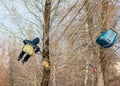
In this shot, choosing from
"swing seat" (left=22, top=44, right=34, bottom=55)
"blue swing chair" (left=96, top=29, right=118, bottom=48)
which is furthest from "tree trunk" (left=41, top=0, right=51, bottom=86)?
"blue swing chair" (left=96, top=29, right=118, bottom=48)

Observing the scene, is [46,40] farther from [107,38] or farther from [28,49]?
[107,38]

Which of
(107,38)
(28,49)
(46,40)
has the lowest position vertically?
(28,49)

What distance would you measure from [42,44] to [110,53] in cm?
844

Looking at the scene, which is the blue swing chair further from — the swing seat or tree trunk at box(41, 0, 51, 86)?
tree trunk at box(41, 0, 51, 86)

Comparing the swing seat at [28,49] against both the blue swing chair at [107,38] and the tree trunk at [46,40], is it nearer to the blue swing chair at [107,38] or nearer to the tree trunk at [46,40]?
the blue swing chair at [107,38]

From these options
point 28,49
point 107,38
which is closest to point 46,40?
point 28,49

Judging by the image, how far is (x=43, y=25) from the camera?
9.45 meters

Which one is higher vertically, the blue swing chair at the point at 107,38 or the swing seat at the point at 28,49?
the blue swing chair at the point at 107,38

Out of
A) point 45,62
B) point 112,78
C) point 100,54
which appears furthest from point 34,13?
point 112,78

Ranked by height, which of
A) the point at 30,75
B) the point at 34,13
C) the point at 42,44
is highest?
the point at 34,13

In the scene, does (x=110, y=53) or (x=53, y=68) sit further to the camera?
(x=110, y=53)

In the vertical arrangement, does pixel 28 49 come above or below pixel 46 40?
below

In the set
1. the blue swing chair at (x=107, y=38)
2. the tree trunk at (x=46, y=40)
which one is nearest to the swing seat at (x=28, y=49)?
the blue swing chair at (x=107, y=38)

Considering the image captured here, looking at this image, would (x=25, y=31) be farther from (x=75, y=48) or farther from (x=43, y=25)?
(x=75, y=48)
